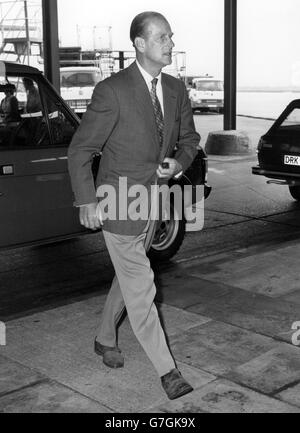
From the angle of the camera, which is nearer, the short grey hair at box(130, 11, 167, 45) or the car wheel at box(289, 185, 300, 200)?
the short grey hair at box(130, 11, 167, 45)

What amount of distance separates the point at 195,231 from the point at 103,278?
2248 millimetres

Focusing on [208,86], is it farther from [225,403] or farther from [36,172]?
[225,403]

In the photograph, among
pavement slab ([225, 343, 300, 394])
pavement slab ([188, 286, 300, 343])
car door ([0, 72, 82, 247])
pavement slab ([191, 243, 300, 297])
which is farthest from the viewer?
pavement slab ([191, 243, 300, 297])

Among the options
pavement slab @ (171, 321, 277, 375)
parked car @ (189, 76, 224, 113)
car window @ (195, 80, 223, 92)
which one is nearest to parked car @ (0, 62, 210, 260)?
pavement slab @ (171, 321, 277, 375)

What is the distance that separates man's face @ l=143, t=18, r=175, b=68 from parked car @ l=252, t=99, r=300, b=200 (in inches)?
237

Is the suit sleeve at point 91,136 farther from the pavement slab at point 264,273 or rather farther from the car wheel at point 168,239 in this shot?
the car wheel at point 168,239

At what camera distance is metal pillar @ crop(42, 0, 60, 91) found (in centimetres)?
1063

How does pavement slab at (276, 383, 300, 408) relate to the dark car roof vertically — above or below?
below

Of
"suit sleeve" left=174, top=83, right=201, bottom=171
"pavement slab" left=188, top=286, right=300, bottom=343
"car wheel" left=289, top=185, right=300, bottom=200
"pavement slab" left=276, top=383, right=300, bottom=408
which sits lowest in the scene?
"pavement slab" left=276, top=383, right=300, bottom=408

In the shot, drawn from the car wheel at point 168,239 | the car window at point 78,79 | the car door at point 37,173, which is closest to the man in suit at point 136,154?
the car door at point 37,173

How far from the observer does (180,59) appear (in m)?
35.7

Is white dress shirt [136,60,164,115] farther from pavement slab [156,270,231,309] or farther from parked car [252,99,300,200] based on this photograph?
parked car [252,99,300,200]

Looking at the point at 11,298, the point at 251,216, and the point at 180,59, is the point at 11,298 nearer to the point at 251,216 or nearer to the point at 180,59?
the point at 251,216

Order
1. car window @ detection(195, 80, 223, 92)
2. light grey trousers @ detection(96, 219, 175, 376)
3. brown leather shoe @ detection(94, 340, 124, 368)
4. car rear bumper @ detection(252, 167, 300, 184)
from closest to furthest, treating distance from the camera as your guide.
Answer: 1. light grey trousers @ detection(96, 219, 175, 376)
2. brown leather shoe @ detection(94, 340, 124, 368)
3. car rear bumper @ detection(252, 167, 300, 184)
4. car window @ detection(195, 80, 223, 92)
